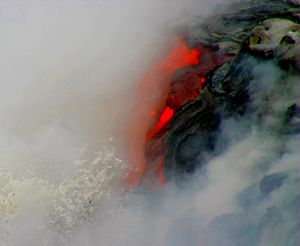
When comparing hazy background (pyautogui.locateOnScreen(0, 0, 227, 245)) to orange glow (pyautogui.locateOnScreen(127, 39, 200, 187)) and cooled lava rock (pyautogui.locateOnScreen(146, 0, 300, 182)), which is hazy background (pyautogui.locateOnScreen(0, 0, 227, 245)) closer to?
orange glow (pyautogui.locateOnScreen(127, 39, 200, 187))

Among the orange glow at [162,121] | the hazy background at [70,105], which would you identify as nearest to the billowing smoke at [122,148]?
the hazy background at [70,105]

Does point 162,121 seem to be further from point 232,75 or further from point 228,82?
point 232,75

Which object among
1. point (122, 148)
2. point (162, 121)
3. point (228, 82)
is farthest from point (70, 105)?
point (228, 82)

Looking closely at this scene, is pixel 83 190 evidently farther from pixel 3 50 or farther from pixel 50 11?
pixel 50 11

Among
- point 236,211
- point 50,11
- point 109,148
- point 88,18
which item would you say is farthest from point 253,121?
point 50,11

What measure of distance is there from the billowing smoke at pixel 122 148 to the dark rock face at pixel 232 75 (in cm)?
3

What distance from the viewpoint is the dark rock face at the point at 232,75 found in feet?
25.7

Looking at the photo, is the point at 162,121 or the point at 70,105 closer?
the point at 162,121

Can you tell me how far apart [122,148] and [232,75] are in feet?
7.03

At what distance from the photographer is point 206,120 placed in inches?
320

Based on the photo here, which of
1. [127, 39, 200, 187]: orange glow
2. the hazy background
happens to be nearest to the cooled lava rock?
[127, 39, 200, 187]: orange glow

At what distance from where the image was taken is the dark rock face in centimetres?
782

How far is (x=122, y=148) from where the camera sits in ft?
27.2

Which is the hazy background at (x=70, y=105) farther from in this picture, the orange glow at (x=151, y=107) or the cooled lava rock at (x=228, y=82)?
the cooled lava rock at (x=228, y=82)
